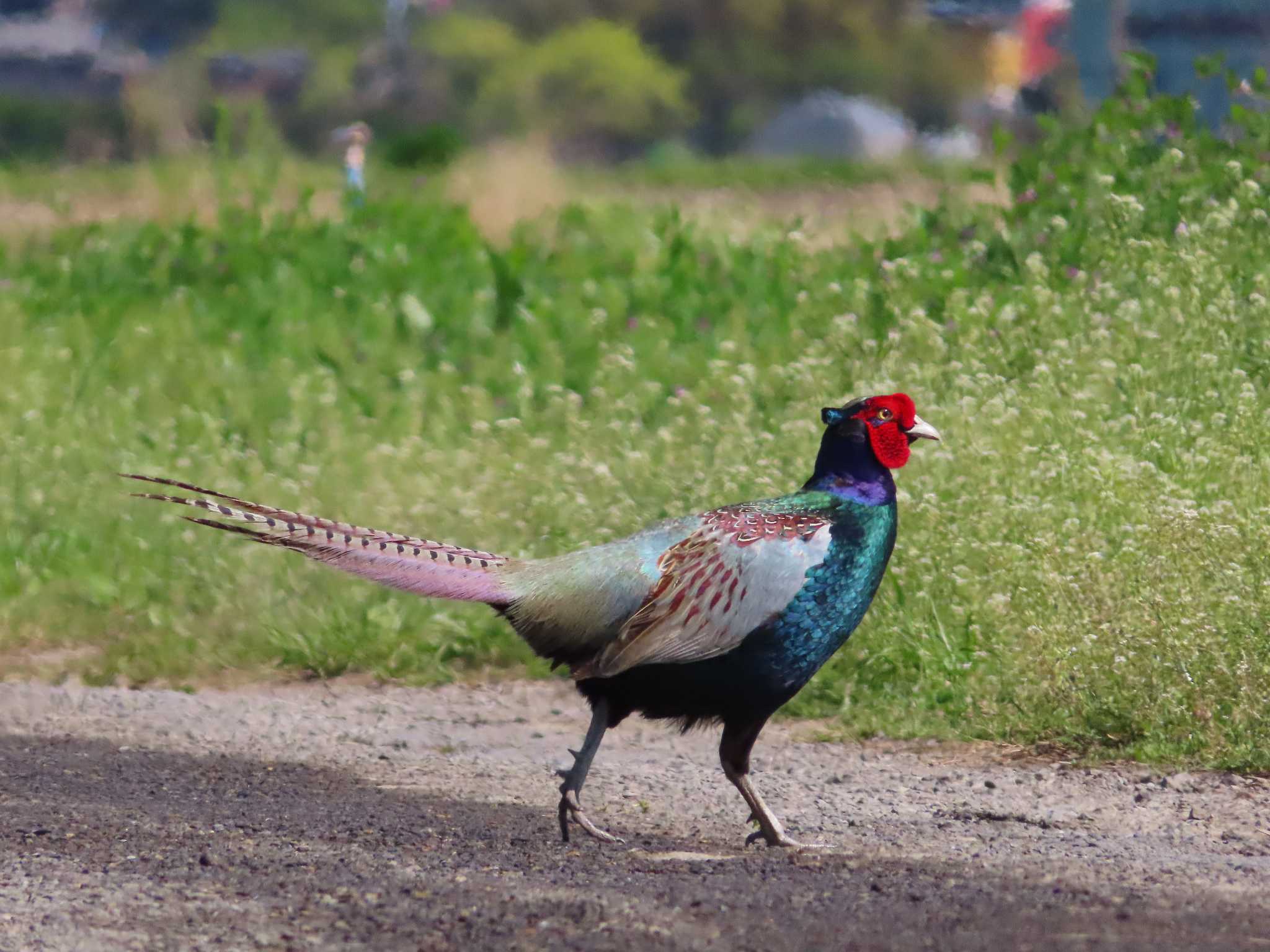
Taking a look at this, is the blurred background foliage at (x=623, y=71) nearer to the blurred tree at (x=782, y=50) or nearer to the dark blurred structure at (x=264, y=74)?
the blurred tree at (x=782, y=50)

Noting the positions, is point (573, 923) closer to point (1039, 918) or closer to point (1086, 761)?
point (1039, 918)

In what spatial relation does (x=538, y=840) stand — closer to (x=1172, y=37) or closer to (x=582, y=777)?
(x=582, y=777)

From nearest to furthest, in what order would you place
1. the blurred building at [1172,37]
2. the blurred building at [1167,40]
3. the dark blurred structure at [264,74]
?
the blurred building at [1167,40]
the blurred building at [1172,37]
the dark blurred structure at [264,74]

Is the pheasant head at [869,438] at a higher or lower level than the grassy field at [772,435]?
higher

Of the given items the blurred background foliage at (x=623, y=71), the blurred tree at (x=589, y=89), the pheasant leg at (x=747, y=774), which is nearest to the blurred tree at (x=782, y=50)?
the blurred background foliage at (x=623, y=71)

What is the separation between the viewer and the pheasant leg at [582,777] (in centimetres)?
594

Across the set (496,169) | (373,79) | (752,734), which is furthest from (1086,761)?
(373,79)

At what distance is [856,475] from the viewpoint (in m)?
5.98

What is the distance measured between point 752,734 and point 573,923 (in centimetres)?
119

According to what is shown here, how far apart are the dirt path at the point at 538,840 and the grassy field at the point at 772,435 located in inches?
18.3

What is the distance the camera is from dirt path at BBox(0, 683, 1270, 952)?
192 inches

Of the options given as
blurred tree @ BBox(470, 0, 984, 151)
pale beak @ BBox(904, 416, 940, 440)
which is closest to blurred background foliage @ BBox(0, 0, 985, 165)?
blurred tree @ BBox(470, 0, 984, 151)

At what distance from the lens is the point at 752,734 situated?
19.5 feet

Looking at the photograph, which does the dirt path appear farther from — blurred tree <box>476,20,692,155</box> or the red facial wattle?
blurred tree <box>476,20,692,155</box>
